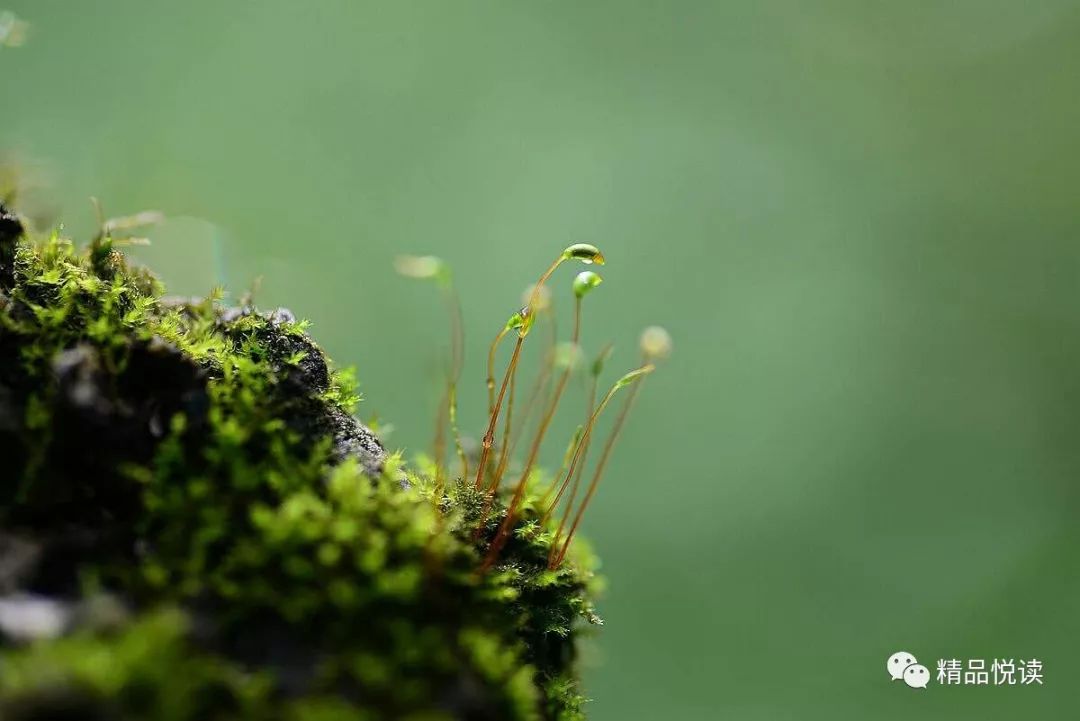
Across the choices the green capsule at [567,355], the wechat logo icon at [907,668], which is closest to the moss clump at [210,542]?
the green capsule at [567,355]

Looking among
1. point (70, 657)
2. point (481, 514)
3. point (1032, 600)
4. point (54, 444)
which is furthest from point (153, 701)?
point (1032, 600)

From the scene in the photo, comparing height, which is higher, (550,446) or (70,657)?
(550,446)

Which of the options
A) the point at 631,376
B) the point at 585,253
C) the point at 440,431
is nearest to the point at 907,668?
the point at 631,376

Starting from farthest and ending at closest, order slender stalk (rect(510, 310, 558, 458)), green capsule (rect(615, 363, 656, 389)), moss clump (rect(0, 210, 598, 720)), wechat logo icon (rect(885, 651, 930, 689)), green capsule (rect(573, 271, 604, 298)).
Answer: wechat logo icon (rect(885, 651, 930, 689)), slender stalk (rect(510, 310, 558, 458)), green capsule (rect(615, 363, 656, 389)), green capsule (rect(573, 271, 604, 298)), moss clump (rect(0, 210, 598, 720))

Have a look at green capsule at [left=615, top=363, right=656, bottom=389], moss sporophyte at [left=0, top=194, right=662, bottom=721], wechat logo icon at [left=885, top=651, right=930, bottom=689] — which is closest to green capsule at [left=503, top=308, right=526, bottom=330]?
green capsule at [left=615, top=363, right=656, bottom=389]

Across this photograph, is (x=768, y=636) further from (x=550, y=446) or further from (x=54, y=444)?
(x=54, y=444)

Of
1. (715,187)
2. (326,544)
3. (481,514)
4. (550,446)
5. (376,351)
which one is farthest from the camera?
(715,187)

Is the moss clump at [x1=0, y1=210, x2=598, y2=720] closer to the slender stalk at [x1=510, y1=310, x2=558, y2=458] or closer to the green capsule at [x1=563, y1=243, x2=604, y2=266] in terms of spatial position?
the slender stalk at [x1=510, y1=310, x2=558, y2=458]

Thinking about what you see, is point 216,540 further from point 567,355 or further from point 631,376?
point 631,376
